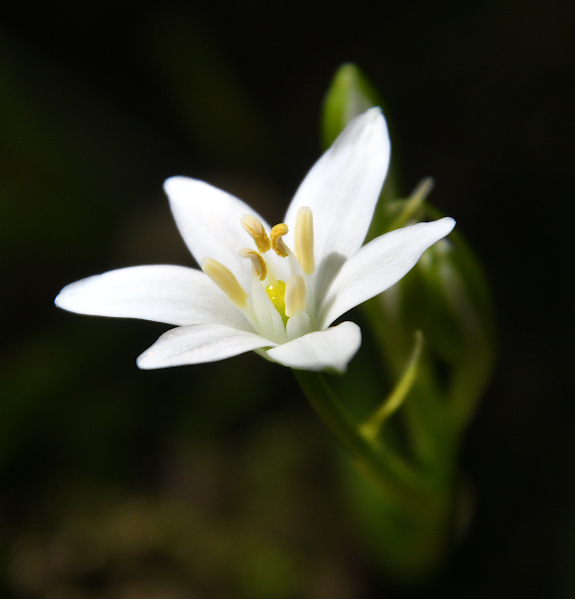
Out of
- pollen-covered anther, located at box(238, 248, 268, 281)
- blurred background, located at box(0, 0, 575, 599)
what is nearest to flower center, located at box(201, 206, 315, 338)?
pollen-covered anther, located at box(238, 248, 268, 281)

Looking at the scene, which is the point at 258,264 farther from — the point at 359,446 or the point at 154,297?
the point at 359,446

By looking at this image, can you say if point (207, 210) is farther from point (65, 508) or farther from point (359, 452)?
point (65, 508)

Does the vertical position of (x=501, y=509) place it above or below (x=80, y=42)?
below

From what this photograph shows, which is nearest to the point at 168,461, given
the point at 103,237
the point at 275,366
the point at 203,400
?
Result: the point at 203,400

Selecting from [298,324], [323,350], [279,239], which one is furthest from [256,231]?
[323,350]

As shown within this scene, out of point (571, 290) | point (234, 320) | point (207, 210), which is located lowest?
point (571, 290)

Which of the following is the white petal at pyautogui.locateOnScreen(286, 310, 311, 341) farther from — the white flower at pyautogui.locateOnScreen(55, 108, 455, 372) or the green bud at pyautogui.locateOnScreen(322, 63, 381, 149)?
the green bud at pyautogui.locateOnScreen(322, 63, 381, 149)

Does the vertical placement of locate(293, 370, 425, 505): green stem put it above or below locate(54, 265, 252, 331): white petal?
below
